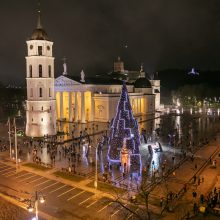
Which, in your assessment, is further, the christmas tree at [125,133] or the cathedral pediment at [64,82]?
the cathedral pediment at [64,82]

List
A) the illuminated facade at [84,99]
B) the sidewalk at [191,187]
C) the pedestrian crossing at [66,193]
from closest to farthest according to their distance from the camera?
the sidewalk at [191,187] < the pedestrian crossing at [66,193] < the illuminated facade at [84,99]

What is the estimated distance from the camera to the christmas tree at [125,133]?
31891 millimetres

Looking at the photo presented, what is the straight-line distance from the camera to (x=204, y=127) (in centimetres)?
6531

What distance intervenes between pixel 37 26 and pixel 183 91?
282ft

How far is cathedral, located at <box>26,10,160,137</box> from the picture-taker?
5300 centimetres

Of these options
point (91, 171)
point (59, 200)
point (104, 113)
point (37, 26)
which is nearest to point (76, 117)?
point (104, 113)

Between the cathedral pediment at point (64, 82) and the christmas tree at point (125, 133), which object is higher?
the cathedral pediment at point (64, 82)

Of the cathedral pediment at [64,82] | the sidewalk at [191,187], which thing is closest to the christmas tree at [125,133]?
the sidewalk at [191,187]

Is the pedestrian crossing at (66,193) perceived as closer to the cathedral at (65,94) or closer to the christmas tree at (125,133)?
the christmas tree at (125,133)

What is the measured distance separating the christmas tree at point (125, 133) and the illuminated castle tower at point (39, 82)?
23.7 m

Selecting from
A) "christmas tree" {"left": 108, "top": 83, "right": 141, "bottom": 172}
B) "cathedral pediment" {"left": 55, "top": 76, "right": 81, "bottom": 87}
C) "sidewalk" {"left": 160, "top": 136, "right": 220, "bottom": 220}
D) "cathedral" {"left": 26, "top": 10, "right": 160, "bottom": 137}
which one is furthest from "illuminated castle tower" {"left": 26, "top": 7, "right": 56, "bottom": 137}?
"sidewalk" {"left": 160, "top": 136, "right": 220, "bottom": 220}

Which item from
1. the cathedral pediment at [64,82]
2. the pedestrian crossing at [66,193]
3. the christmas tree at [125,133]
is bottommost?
the pedestrian crossing at [66,193]

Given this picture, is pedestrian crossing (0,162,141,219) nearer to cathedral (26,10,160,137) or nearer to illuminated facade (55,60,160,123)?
cathedral (26,10,160,137)

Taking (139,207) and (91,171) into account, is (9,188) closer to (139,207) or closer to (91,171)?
(91,171)
